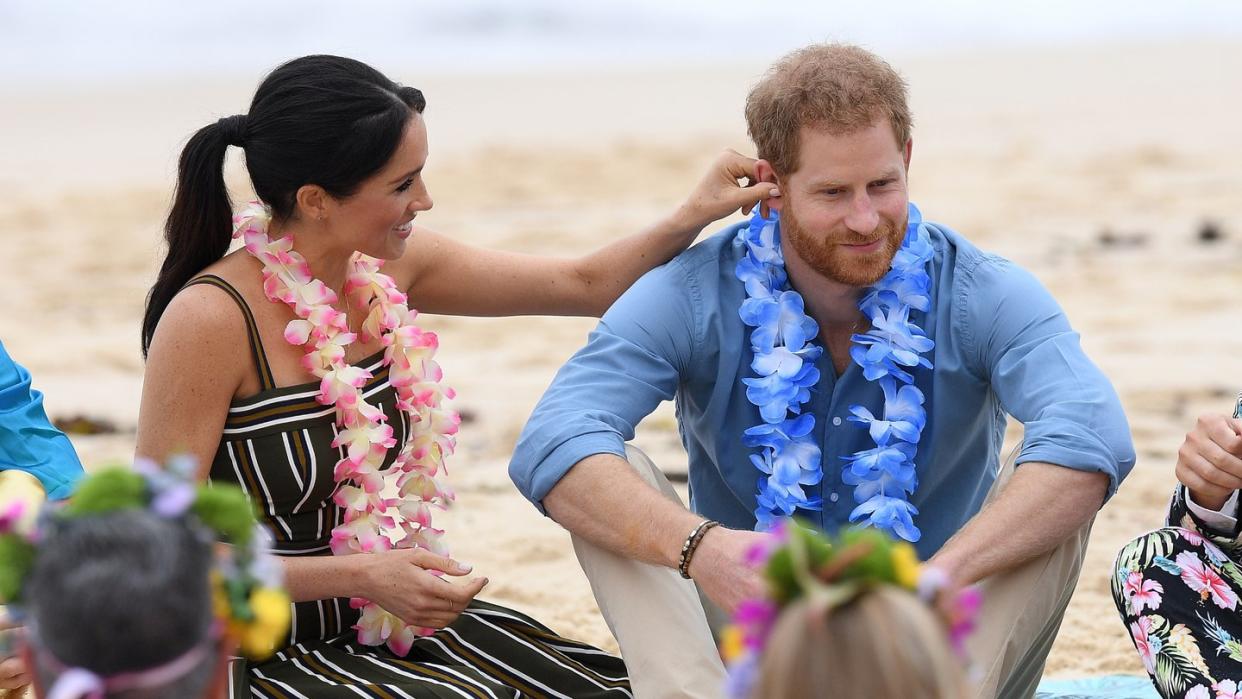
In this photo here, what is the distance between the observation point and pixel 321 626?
150 inches

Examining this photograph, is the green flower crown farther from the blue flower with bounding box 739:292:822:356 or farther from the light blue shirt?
the blue flower with bounding box 739:292:822:356

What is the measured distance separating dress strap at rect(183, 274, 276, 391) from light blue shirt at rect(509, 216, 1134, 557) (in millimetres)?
646

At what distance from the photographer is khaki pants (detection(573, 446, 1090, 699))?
3.56 metres

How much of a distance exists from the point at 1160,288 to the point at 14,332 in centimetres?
733

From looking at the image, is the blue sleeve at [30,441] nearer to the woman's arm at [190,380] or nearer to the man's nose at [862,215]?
the woman's arm at [190,380]

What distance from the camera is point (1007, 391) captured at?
3.87m

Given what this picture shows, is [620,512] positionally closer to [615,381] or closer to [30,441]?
[615,381]

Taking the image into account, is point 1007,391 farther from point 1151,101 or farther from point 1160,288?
point 1151,101

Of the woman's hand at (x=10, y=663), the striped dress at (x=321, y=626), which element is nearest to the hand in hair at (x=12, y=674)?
the woman's hand at (x=10, y=663)

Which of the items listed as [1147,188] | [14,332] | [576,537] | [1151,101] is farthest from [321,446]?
[1151,101]

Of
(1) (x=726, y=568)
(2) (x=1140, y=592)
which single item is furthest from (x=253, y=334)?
(2) (x=1140, y=592)

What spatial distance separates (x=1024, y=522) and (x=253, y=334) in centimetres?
186

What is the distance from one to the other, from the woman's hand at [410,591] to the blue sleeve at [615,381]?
1.11 feet

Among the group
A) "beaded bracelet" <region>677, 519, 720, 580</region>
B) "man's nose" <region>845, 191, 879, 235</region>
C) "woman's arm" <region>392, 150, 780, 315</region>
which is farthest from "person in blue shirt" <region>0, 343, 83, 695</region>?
"man's nose" <region>845, 191, 879, 235</region>
